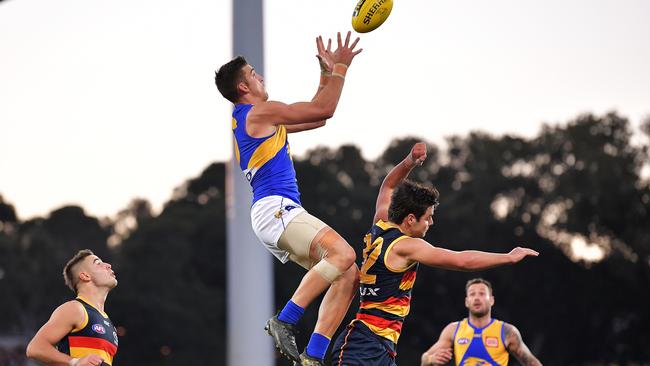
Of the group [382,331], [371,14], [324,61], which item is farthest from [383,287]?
[371,14]

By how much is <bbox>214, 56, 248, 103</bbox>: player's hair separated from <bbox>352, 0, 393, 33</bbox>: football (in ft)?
3.30

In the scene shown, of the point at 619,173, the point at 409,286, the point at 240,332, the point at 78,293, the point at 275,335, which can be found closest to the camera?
the point at 275,335

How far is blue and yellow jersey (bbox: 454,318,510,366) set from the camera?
41.8ft

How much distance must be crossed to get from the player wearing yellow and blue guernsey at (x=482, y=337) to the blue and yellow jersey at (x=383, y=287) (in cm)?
465

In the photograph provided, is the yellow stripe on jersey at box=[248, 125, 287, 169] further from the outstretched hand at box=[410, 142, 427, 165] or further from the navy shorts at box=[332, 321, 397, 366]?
the navy shorts at box=[332, 321, 397, 366]

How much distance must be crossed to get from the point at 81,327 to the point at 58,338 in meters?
0.22

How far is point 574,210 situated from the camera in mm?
55062

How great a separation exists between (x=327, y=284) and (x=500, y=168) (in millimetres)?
52803

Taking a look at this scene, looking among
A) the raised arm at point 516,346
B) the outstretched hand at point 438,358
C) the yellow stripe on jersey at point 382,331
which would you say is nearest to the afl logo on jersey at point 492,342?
A: the raised arm at point 516,346

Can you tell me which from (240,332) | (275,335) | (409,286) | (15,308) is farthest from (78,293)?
(15,308)

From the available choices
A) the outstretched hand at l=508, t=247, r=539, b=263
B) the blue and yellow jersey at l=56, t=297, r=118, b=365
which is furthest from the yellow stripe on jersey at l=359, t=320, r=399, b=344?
the blue and yellow jersey at l=56, t=297, r=118, b=365

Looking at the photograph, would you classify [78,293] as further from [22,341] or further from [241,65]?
[22,341]

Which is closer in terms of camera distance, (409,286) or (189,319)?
(409,286)

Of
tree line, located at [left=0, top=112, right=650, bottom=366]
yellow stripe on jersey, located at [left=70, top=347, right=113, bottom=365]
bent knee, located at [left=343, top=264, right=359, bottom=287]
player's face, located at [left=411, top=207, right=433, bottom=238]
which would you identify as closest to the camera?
bent knee, located at [left=343, top=264, right=359, bottom=287]
